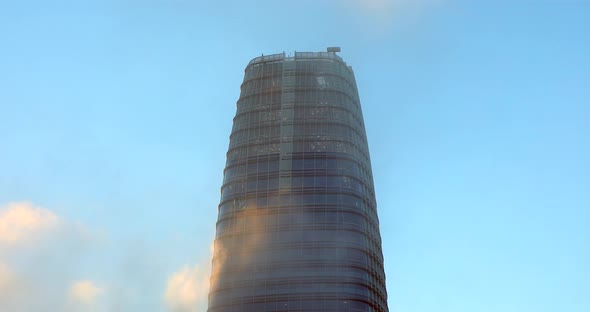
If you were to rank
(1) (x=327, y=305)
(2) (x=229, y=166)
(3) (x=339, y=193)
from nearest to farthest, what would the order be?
(1) (x=327, y=305)
(3) (x=339, y=193)
(2) (x=229, y=166)

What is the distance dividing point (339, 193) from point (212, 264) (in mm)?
35048

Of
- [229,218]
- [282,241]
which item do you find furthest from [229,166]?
[282,241]

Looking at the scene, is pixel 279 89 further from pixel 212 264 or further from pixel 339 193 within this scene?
pixel 212 264

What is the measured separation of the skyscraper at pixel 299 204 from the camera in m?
172

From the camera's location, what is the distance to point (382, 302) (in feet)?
596

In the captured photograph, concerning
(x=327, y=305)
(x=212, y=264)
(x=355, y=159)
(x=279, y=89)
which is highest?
(x=279, y=89)

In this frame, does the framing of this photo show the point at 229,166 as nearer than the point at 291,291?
No

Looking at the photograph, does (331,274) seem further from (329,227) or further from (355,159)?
(355,159)

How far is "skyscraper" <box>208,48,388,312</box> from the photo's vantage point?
172 meters

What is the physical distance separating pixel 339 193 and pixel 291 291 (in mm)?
25493

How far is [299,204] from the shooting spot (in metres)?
180

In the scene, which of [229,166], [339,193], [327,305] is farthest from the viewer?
[229,166]

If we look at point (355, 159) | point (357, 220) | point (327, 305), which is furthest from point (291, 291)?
point (355, 159)

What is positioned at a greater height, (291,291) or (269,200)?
(269,200)
